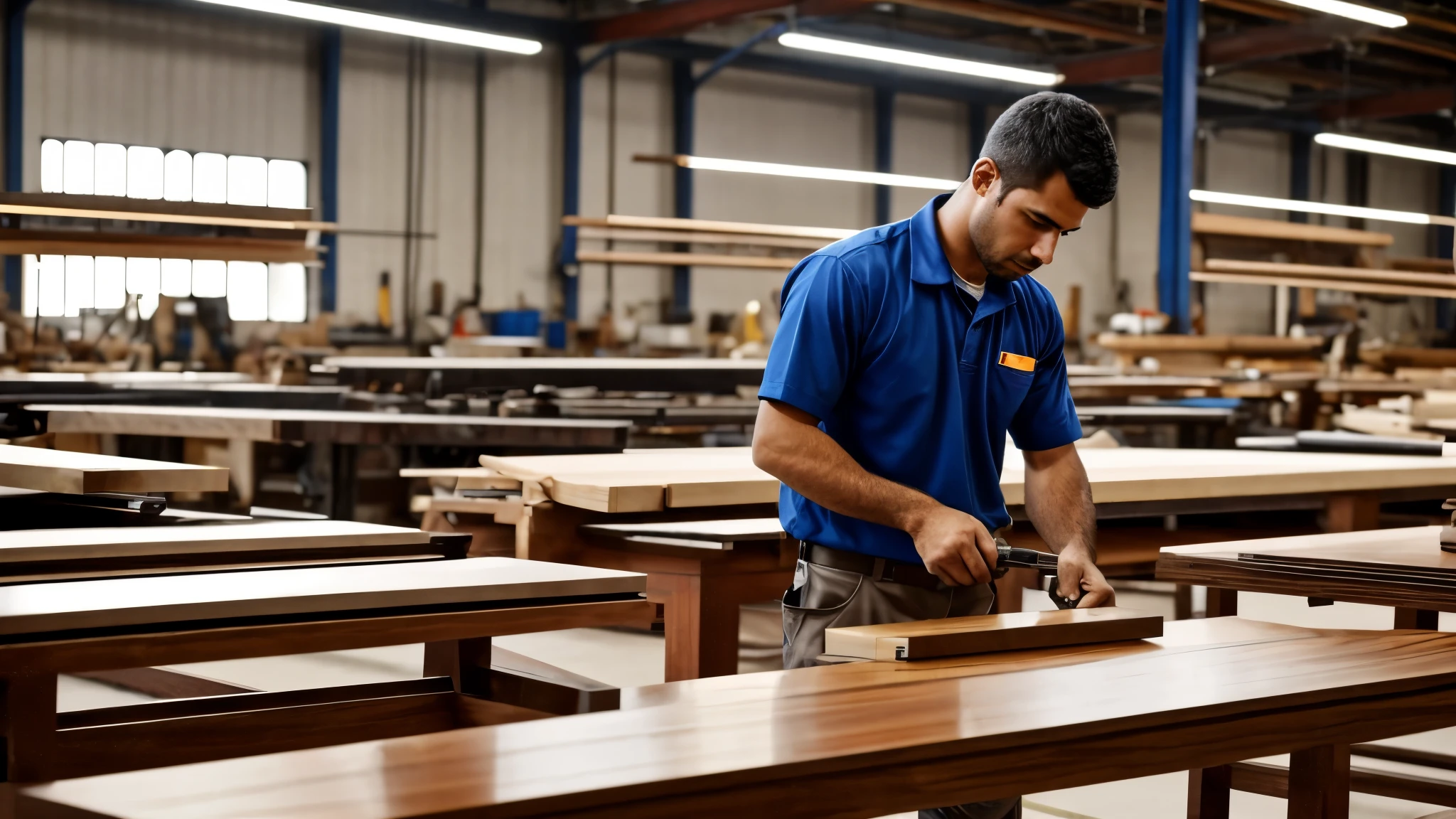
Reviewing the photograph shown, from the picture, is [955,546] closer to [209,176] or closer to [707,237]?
[707,237]

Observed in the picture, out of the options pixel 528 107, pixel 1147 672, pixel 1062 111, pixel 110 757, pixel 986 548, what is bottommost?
pixel 110 757

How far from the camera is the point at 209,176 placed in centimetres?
1309

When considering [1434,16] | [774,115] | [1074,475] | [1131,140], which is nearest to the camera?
[1074,475]

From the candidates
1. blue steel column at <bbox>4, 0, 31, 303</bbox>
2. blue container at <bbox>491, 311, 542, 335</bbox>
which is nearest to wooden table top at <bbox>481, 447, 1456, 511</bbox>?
blue steel column at <bbox>4, 0, 31, 303</bbox>

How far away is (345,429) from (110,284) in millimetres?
8905

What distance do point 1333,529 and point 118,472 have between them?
10.1 feet

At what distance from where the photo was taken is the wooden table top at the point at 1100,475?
10.0 feet

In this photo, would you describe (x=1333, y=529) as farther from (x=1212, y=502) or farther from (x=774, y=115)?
(x=774, y=115)

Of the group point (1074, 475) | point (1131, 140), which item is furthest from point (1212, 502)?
point (1131, 140)

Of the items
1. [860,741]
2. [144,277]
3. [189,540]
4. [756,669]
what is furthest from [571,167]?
[860,741]

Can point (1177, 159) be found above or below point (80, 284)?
above

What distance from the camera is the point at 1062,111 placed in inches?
82.1

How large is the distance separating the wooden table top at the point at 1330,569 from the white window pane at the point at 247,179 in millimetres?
11759

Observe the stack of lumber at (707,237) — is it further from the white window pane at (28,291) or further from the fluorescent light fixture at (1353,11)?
the white window pane at (28,291)
